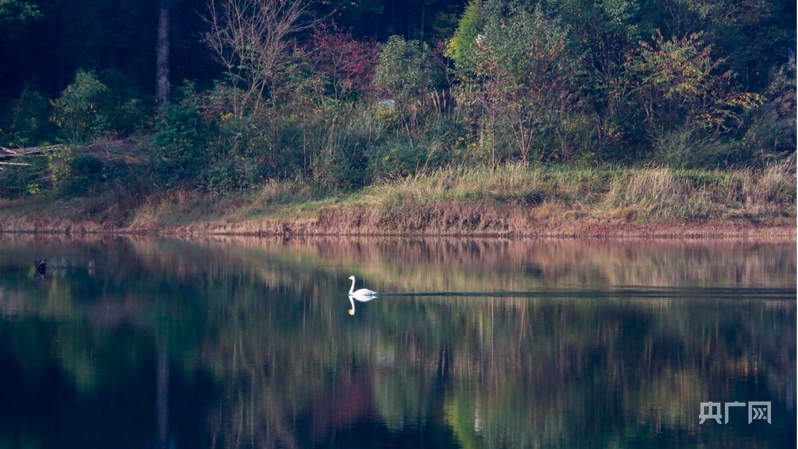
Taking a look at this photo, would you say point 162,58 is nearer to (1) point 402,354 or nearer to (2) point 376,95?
(2) point 376,95

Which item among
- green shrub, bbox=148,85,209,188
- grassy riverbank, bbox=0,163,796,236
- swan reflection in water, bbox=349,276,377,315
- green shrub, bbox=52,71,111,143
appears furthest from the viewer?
green shrub, bbox=52,71,111,143

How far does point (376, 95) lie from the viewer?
36906 mm

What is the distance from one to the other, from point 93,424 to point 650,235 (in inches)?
811

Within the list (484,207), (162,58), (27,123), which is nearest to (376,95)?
(162,58)

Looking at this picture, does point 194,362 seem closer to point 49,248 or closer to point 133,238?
point 49,248

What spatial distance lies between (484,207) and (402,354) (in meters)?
16.1

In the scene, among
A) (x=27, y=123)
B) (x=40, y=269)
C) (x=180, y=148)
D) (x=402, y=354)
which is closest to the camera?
(x=402, y=354)

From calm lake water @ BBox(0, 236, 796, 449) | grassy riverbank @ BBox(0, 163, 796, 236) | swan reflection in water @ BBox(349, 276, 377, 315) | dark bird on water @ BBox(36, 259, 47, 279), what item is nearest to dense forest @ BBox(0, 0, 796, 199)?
grassy riverbank @ BBox(0, 163, 796, 236)

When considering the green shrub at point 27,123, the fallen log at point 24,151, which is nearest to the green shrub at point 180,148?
the fallen log at point 24,151

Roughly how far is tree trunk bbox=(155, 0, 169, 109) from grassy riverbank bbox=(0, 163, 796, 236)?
24.8ft

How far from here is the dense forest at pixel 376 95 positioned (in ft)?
106

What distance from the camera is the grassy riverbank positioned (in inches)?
1133

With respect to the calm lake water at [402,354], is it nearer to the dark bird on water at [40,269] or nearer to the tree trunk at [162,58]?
the dark bird on water at [40,269]

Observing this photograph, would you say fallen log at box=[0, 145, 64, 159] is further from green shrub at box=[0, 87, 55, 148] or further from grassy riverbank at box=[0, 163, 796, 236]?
grassy riverbank at box=[0, 163, 796, 236]
